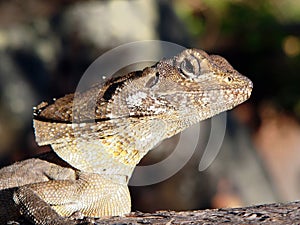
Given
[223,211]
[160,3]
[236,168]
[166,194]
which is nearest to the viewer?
[223,211]

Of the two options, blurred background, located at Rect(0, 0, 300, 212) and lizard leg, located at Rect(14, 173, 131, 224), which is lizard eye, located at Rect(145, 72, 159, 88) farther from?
blurred background, located at Rect(0, 0, 300, 212)

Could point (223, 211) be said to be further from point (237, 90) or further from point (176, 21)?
point (176, 21)

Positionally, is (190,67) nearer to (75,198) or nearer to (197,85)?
(197,85)

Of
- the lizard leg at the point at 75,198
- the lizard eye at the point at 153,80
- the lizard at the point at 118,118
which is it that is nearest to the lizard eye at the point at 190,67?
the lizard at the point at 118,118

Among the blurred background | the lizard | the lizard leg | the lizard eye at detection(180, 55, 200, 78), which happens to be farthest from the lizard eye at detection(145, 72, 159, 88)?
the blurred background

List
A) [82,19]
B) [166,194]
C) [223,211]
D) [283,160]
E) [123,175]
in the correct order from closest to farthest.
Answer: [223,211] < [123,175] < [166,194] < [82,19] < [283,160]

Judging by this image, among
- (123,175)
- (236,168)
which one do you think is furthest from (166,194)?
(123,175)
